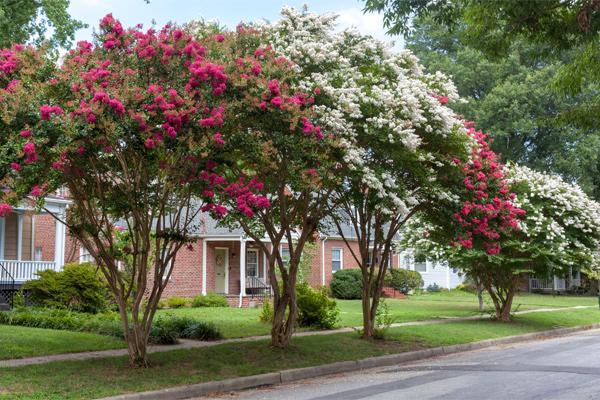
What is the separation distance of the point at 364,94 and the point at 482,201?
4.43 metres

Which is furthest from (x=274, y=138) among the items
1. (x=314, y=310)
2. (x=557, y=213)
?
(x=557, y=213)

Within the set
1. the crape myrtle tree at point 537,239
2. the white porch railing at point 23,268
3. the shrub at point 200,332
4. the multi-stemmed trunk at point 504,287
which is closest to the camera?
the shrub at point 200,332

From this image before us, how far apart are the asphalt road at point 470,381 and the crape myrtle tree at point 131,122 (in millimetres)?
2947

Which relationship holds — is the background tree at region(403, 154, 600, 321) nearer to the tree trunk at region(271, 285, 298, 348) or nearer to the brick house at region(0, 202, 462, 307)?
the brick house at region(0, 202, 462, 307)

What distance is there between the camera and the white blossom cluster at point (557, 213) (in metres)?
19.3

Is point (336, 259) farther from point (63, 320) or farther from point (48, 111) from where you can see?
point (48, 111)

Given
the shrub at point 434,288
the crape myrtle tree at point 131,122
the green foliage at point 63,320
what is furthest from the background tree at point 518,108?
the crape myrtle tree at point 131,122

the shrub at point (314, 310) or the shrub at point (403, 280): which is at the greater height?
the shrub at point (403, 280)

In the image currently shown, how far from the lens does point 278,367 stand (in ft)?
38.8

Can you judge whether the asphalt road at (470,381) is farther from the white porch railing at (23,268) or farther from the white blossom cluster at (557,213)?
the white porch railing at (23,268)

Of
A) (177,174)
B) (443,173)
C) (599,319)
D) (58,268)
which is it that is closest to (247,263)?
(58,268)

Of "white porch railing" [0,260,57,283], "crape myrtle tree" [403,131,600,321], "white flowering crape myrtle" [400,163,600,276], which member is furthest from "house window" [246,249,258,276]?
"white flowering crape myrtle" [400,163,600,276]

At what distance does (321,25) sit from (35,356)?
7.94 metres

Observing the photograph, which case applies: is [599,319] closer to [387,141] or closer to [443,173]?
[443,173]
